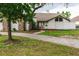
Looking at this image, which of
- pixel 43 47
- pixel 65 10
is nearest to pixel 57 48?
pixel 43 47

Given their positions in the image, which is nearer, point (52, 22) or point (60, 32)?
point (60, 32)

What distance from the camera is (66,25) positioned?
8.75 metres

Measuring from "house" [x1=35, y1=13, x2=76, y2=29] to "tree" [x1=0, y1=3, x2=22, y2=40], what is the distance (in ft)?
1.38

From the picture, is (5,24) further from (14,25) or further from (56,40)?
(56,40)

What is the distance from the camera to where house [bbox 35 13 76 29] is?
342 inches

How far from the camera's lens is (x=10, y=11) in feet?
28.8

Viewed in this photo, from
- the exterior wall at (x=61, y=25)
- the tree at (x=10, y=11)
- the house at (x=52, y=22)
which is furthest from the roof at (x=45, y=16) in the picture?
the tree at (x=10, y=11)

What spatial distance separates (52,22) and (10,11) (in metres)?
0.89

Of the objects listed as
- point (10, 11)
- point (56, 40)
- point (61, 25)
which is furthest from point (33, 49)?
point (10, 11)

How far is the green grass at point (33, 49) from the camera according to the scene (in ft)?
27.6

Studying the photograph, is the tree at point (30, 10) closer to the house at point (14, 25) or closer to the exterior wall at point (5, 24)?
the house at point (14, 25)

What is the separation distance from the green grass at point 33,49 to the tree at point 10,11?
225 millimetres

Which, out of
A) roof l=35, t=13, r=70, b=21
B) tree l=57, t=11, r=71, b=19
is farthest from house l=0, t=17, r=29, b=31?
tree l=57, t=11, r=71, b=19

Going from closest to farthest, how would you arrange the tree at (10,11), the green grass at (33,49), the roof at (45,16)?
1. the green grass at (33,49)
2. the tree at (10,11)
3. the roof at (45,16)
